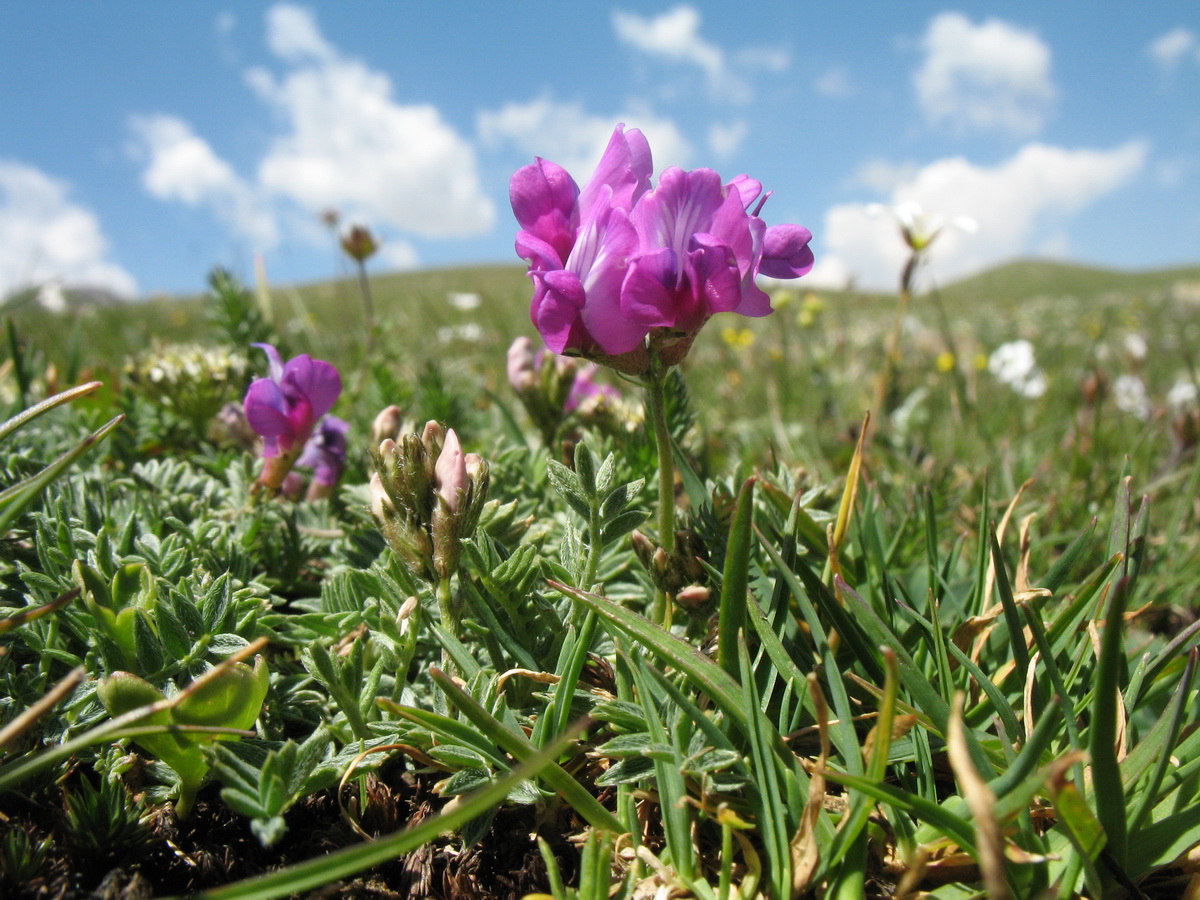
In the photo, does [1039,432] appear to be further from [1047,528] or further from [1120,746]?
[1120,746]

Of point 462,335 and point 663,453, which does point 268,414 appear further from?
point 462,335

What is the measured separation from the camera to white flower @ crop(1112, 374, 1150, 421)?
465cm

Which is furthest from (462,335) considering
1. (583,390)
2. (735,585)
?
(735,585)

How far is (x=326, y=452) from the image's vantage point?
7.02 ft

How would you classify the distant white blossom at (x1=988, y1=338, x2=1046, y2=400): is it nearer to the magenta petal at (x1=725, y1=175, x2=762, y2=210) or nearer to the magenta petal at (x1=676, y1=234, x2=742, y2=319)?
the magenta petal at (x1=725, y1=175, x2=762, y2=210)

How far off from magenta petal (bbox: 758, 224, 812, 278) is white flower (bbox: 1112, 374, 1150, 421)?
389cm

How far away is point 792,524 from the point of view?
1.46m

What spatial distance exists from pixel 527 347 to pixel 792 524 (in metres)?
1.15

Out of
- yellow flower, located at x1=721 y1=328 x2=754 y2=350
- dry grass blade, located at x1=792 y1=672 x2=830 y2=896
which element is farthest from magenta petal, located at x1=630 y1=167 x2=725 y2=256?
yellow flower, located at x1=721 y1=328 x2=754 y2=350

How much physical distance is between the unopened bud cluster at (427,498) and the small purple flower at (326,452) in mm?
767

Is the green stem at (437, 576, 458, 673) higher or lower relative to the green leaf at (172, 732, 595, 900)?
higher

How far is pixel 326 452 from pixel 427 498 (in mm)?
855

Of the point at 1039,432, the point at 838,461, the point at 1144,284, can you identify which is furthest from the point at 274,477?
the point at 1144,284

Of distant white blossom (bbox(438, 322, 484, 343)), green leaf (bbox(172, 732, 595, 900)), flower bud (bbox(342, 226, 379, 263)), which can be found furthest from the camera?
distant white blossom (bbox(438, 322, 484, 343))
